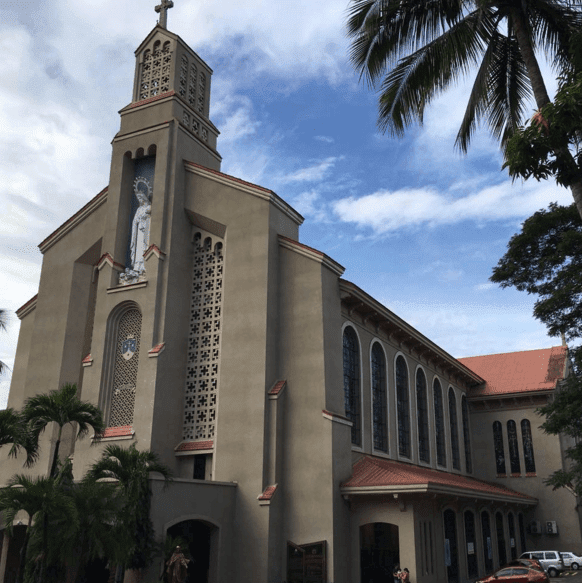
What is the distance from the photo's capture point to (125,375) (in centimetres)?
2394

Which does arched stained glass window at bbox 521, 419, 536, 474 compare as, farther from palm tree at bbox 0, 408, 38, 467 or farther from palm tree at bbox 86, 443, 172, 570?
palm tree at bbox 0, 408, 38, 467

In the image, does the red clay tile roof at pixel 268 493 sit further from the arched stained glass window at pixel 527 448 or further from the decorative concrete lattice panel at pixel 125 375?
the arched stained glass window at pixel 527 448

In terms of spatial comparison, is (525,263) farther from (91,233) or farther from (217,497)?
(91,233)

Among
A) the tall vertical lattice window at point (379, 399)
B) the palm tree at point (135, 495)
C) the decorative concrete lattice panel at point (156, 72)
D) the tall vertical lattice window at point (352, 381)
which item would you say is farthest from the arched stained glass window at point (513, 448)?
the decorative concrete lattice panel at point (156, 72)

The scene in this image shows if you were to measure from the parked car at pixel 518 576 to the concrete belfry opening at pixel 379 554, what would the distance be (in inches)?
162

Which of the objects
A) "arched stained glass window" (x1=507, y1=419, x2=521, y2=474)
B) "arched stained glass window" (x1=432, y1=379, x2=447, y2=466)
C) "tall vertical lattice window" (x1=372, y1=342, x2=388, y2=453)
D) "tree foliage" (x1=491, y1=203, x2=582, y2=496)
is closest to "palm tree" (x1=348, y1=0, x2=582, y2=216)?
"tree foliage" (x1=491, y1=203, x2=582, y2=496)

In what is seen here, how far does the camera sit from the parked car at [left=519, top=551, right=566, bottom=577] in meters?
30.9

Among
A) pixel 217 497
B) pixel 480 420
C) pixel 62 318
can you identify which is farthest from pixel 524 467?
pixel 62 318

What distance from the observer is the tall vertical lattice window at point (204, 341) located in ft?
75.2

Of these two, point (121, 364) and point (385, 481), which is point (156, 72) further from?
point (385, 481)

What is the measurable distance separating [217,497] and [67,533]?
5.70 metres

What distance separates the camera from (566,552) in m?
33.3

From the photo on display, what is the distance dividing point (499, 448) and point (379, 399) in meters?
13.5

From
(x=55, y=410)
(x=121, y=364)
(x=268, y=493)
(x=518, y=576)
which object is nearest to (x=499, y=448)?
(x=518, y=576)
